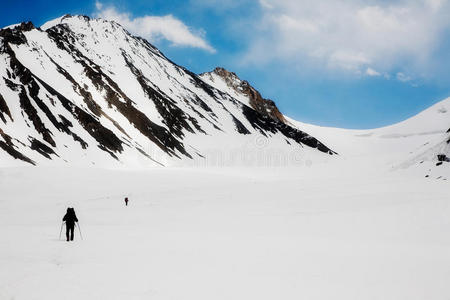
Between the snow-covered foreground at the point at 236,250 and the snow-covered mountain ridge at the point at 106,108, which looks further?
the snow-covered mountain ridge at the point at 106,108

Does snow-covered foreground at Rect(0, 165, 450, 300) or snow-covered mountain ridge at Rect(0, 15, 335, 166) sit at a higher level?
snow-covered mountain ridge at Rect(0, 15, 335, 166)

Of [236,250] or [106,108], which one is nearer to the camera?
[236,250]

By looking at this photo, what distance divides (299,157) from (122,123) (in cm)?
7709

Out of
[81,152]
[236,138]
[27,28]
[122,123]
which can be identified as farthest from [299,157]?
[27,28]

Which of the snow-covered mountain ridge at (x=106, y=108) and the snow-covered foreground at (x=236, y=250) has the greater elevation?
the snow-covered mountain ridge at (x=106, y=108)

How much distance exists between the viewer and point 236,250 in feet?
39.4

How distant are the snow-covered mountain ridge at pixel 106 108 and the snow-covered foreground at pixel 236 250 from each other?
27.6 metres

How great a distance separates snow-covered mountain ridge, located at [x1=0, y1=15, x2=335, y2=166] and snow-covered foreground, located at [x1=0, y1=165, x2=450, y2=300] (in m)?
27.6

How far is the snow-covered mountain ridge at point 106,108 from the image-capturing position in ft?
175

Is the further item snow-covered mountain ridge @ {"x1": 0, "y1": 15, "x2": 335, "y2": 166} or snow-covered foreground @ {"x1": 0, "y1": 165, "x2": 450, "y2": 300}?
snow-covered mountain ridge @ {"x1": 0, "y1": 15, "x2": 335, "y2": 166}

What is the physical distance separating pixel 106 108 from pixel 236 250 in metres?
80.1

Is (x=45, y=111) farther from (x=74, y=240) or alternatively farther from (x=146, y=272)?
(x=146, y=272)

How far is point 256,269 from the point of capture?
384 inches

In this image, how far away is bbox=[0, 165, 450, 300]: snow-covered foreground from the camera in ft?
26.4
